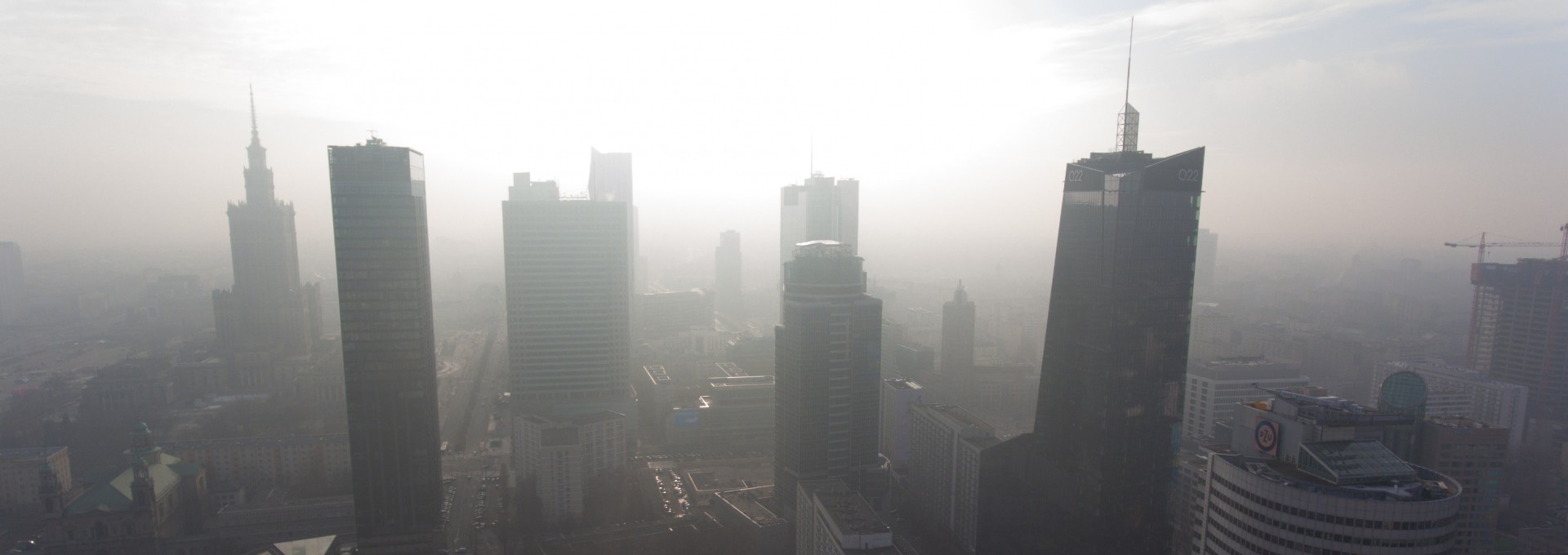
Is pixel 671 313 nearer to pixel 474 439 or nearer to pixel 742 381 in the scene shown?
pixel 742 381

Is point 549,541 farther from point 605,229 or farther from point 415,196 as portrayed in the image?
point 605,229

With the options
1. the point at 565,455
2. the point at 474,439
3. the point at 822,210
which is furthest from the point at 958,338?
the point at 474,439

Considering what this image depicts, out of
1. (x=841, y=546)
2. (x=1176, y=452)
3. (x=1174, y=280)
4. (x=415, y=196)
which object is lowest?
(x=841, y=546)

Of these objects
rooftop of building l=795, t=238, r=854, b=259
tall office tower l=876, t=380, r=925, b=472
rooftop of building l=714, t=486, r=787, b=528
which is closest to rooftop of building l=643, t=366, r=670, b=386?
rooftop of building l=714, t=486, r=787, b=528

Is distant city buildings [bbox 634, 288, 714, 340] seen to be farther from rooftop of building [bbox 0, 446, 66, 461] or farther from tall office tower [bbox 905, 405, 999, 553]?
rooftop of building [bbox 0, 446, 66, 461]

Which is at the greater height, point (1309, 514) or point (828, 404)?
point (1309, 514)

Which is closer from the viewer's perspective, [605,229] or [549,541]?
[549,541]

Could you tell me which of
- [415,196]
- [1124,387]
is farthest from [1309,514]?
[415,196]

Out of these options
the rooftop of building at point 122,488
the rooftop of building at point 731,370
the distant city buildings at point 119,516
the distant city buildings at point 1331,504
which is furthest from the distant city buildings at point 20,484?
the distant city buildings at point 1331,504
